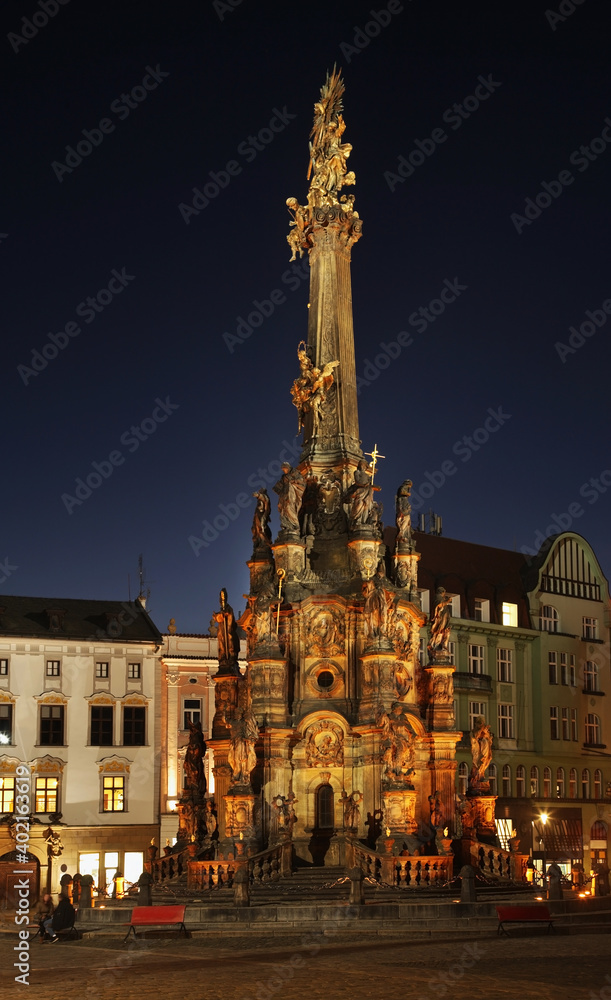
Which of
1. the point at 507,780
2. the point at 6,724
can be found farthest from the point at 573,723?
the point at 6,724

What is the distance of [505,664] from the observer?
55156 millimetres

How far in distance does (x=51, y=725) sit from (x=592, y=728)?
24.6 metres

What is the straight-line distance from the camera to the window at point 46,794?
163 ft

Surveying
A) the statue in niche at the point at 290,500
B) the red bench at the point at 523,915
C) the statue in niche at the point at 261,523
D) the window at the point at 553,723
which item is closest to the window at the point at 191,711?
the window at the point at 553,723

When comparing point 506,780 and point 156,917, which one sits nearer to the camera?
point 156,917

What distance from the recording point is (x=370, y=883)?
Answer: 2930 centimetres

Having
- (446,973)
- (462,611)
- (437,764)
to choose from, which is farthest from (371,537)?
(462,611)

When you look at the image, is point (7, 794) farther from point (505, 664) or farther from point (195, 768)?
point (505, 664)

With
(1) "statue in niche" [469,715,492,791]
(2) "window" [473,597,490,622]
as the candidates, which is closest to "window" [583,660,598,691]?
(2) "window" [473,597,490,622]

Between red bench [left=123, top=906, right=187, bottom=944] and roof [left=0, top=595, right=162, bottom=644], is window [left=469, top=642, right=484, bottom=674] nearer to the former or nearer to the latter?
roof [left=0, top=595, right=162, bottom=644]

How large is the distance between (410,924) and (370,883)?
395 cm

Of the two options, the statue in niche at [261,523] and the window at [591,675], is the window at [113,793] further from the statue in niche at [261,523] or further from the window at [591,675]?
the window at [591,675]

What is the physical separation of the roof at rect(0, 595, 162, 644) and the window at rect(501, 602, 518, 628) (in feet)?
49.9

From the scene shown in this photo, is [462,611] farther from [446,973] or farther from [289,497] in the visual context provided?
[446,973]
